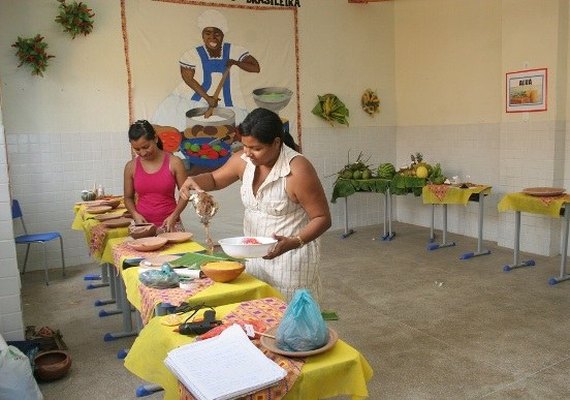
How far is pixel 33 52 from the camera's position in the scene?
531 centimetres

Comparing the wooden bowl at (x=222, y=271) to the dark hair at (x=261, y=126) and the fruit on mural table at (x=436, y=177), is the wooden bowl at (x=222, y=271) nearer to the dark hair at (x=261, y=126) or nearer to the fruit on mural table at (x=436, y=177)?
the dark hair at (x=261, y=126)

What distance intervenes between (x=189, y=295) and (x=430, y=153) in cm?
581

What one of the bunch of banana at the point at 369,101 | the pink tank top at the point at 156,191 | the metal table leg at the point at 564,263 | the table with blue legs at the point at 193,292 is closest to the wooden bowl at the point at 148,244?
the table with blue legs at the point at 193,292

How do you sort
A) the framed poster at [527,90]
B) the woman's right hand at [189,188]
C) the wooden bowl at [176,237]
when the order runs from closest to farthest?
the woman's right hand at [189,188]
the wooden bowl at [176,237]
the framed poster at [527,90]

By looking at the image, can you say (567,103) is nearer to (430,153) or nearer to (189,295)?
(430,153)

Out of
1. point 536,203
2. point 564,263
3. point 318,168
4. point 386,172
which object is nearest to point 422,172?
point 386,172

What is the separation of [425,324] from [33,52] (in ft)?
14.8

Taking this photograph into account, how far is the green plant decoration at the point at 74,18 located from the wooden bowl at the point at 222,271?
168 inches

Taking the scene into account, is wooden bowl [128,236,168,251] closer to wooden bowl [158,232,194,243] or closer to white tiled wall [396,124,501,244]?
wooden bowl [158,232,194,243]

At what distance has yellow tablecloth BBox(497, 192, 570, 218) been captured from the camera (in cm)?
473

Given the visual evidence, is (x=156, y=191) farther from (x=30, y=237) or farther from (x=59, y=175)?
(x=59, y=175)

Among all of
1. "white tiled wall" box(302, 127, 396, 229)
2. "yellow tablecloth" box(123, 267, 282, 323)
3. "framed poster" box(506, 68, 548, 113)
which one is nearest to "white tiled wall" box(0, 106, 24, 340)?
"yellow tablecloth" box(123, 267, 282, 323)

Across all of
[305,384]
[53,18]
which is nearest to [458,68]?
[53,18]

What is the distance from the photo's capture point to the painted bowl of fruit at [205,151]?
248 inches
